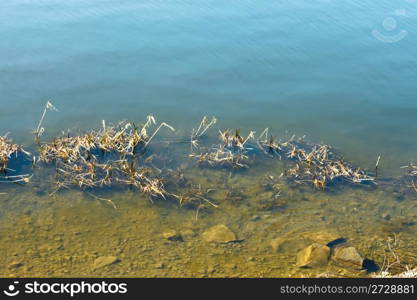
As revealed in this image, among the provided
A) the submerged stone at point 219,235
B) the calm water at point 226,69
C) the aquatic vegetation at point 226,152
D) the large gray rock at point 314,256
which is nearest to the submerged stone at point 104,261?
the calm water at point 226,69

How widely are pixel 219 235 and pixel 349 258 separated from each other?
198 cm

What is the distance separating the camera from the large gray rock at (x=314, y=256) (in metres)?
6.87

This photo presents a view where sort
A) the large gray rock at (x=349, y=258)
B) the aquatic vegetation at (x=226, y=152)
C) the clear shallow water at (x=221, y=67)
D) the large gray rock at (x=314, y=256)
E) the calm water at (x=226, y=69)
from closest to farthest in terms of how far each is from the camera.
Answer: the large gray rock at (x=349, y=258) → the large gray rock at (x=314, y=256) → the aquatic vegetation at (x=226, y=152) → the calm water at (x=226, y=69) → the clear shallow water at (x=221, y=67)

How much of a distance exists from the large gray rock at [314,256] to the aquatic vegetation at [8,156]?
482 cm

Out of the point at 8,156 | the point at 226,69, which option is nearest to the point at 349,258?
the point at 8,156

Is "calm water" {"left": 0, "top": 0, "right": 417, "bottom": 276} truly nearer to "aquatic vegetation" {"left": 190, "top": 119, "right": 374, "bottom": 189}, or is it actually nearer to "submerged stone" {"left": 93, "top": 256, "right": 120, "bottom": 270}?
"aquatic vegetation" {"left": 190, "top": 119, "right": 374, "bottom": 189}

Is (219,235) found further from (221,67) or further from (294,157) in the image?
(221,67)

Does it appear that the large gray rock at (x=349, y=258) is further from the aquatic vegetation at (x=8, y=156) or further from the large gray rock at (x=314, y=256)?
the aquatic vegetation at (x=8, y=156)

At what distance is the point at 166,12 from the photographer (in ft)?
50.2

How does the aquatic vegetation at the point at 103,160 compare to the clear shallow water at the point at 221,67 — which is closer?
the aquatic vegetation at the point at 103,160

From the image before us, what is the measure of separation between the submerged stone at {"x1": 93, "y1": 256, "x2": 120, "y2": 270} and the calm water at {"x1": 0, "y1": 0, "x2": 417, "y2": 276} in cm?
104

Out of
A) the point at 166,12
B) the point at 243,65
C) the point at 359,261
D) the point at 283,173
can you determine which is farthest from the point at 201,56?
the point at 359,261

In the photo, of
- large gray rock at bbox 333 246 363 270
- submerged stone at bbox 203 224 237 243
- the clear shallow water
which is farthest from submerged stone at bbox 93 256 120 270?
the clear shallow water

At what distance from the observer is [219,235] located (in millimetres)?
7355
